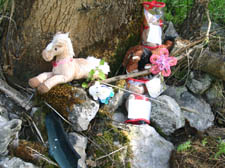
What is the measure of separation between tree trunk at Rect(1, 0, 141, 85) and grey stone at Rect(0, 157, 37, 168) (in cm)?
99

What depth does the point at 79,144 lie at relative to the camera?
2541 mm

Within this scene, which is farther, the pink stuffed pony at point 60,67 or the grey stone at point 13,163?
the pink stuffed pony at point 60,67

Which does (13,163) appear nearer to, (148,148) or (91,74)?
(91,74)

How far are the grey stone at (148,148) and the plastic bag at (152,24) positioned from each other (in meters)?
1.06

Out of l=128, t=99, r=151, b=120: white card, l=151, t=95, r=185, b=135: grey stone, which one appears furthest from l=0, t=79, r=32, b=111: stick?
l=151, t=95, r=185, b=135: grey stone

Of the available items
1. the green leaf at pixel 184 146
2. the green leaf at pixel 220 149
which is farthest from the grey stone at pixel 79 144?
the green leaf at pixel 220 149

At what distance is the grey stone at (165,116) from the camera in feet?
9.61

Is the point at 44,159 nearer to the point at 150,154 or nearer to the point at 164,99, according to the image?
the point at 150,154

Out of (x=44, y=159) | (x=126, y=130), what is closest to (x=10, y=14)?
(x=44, y=159)

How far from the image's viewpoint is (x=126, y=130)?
2701 mm

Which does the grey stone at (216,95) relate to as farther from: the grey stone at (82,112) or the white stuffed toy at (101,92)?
the grey stone at (82,112)

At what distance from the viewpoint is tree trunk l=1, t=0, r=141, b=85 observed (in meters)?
2.61

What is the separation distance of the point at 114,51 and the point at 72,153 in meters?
1.34

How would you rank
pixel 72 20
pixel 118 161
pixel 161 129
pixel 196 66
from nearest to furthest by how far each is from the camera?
1. pixel 118 161
2. pixel 72 20
3. pixel 161 129
4. pixel 196 66
